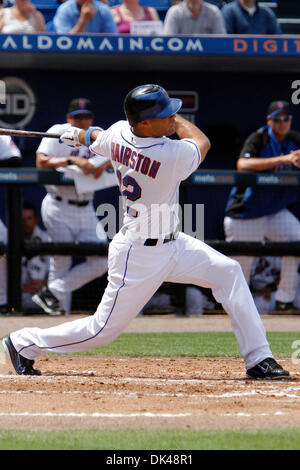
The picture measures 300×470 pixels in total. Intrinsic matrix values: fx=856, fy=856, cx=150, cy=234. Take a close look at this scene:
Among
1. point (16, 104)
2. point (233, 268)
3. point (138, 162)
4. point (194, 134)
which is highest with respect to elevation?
point (16, 104)

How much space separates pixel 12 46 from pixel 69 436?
5734 millimetres

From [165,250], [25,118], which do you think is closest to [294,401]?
[165,250]

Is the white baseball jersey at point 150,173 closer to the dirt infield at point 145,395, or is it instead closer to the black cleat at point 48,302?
the dirt infield at point 145,395

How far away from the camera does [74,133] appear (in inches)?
198

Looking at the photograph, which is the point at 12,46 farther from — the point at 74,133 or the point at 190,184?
the point at 74,133

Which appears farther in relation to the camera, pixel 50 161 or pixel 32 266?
pixel 32 266

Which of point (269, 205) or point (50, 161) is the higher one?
point (50, 161)

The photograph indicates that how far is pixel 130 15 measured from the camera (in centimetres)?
902

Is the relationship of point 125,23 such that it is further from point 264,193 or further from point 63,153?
point 264,193

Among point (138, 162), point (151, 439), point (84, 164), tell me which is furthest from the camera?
point (84, 164)

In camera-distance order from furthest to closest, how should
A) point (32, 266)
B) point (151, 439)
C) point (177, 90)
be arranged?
1. point (177, 90)
2. point (32, 266)
3. point (151, 439)

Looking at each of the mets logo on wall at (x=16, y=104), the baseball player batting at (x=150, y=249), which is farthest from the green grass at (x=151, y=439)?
the mets logo on wall at (x=16, y=104)

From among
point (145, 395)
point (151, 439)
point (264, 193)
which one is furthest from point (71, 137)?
point (264, 193)

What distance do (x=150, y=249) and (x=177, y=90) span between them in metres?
5.38
